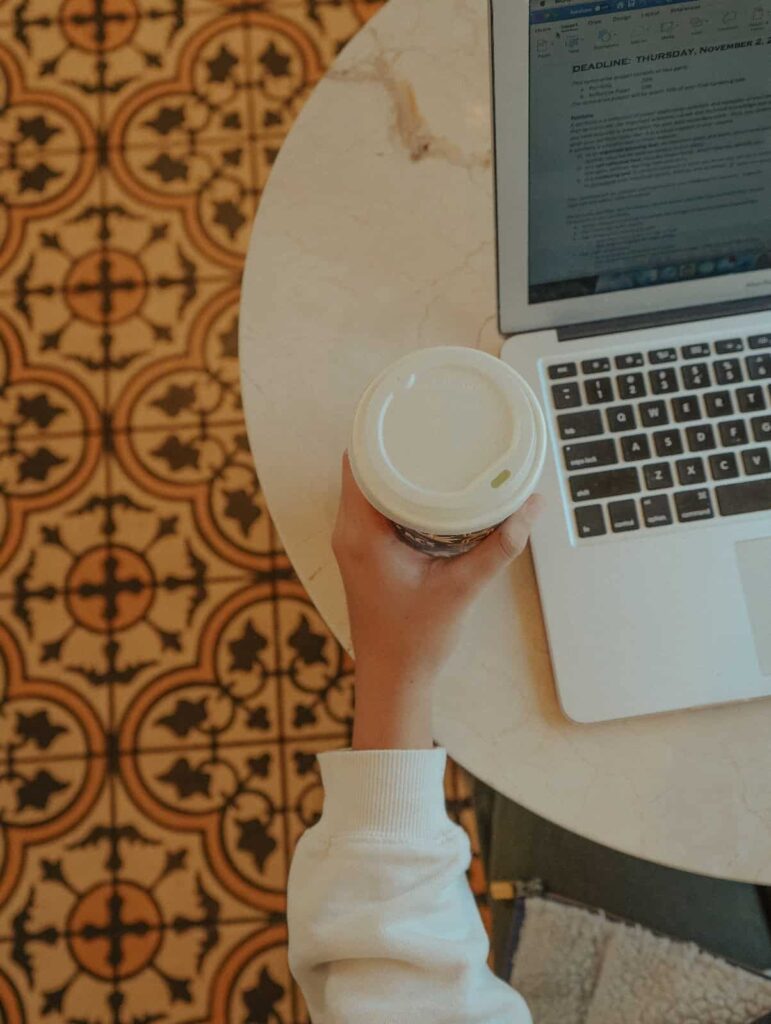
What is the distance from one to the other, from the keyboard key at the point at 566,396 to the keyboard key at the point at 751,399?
12 centimetres

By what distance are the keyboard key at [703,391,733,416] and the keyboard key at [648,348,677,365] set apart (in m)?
0.04

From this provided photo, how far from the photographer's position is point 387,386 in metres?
0.54

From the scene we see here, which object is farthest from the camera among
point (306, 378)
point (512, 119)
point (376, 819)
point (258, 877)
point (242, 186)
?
point (242, 186)

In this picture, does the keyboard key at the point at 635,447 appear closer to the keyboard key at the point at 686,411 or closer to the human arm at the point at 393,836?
the keyboard key at the point at 686,411

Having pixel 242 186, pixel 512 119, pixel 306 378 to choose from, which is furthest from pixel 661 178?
pixel 242 186

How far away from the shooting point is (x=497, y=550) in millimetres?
571

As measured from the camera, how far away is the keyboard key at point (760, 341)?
0.67 m

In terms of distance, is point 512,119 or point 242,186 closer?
point 512,119

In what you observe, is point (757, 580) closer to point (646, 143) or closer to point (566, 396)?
point (566, 396)

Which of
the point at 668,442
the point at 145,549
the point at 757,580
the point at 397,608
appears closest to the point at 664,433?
the point at 668,442

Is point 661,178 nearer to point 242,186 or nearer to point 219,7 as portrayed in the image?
point 242,186

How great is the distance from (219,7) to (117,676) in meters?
1.06

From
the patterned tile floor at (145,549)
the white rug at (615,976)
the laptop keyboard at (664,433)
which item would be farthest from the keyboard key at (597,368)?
the patterned tile floor at (145,549)

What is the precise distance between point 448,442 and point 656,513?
0.67 feet
